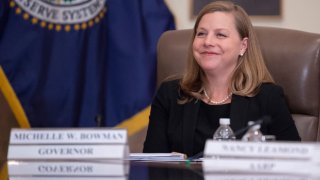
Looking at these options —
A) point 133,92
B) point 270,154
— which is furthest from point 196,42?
point 270,154

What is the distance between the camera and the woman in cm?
212

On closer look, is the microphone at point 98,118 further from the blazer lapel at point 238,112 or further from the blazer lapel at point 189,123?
the blazer lapel at point 238,112

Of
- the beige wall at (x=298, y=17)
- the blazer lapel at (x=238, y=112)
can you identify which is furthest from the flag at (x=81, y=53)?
the blazer lapel at (x=238, y=112)

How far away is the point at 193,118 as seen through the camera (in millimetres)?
2164

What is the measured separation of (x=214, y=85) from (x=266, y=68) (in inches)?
9.6

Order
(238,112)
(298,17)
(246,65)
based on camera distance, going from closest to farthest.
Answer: (238,112), (246,65), (298,17)

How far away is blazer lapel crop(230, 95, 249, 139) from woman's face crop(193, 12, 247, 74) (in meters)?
0.15

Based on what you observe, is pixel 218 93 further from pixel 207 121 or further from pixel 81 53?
pixel 81 53

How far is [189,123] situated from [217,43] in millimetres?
362

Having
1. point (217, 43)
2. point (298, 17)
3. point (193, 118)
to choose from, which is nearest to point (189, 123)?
point (193, 118)

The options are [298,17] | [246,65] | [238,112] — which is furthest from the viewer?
[298,17]

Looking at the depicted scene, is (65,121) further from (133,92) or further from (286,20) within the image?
(286,20)

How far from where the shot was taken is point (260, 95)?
2.17 m

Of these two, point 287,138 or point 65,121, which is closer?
point 287,138
